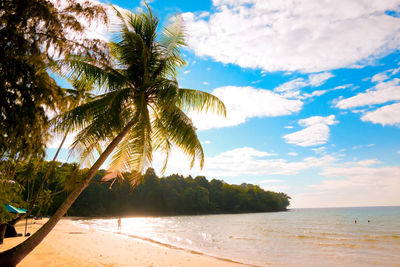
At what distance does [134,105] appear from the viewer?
7.48 m

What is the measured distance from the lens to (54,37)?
5.22 m

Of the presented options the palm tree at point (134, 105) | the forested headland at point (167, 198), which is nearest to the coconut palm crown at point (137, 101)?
the palm tree at point (134, 105)

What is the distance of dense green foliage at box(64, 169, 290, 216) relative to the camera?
73500 millimetres

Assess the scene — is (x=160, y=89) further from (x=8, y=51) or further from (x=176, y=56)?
(x=8, y=51)

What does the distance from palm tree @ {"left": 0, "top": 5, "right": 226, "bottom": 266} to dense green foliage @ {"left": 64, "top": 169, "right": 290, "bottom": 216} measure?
58.3 metres

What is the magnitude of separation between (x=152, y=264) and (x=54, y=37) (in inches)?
355

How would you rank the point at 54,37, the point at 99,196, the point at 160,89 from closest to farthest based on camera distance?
the point at 54,37, the point at 160,89, the point at 99,196

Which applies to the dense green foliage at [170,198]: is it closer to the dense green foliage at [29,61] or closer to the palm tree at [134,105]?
the palm tree at [134,105]

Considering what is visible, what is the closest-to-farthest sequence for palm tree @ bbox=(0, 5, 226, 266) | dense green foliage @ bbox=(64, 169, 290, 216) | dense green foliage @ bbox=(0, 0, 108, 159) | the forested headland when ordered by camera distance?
dense green foliage @ bbox=(0, 0, 108, 159)
palm tree @ bbox=(0, 5, 226, 266)
the forested headland
dense green foliage @ bbox=(64, 169, 290, 216)

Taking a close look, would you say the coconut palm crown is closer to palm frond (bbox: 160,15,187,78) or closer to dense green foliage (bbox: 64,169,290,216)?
palm frond (bbox: 160,15,187,78)

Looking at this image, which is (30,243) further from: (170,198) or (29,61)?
(170,198)

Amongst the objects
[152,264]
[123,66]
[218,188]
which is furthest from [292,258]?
[218,188]

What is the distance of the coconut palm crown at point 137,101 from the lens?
21.9 ft

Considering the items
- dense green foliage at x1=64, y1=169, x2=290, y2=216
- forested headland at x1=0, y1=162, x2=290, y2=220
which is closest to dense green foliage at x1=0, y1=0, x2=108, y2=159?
forested headland at x1=0, y1=162, x2=290, y2=220
